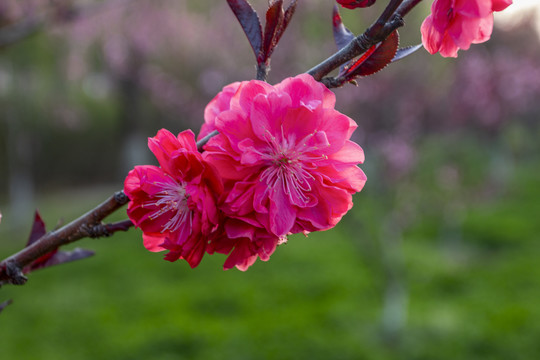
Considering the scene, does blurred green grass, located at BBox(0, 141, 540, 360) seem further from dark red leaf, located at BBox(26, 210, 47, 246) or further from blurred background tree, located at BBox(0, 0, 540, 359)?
dark red leaf, located at BBox(26, 210, 47, 246)

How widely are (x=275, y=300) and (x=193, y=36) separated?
6914 mm

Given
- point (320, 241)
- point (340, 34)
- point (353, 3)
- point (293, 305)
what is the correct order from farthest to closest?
point (320, 241)
point (293, 305)
point (340, 34)
point (353, 3)

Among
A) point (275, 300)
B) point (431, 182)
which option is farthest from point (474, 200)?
point (275, 300)

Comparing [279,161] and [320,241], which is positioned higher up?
[279,161]

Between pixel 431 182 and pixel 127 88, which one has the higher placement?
pixel 127 88

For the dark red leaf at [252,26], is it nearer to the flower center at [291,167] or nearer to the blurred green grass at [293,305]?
the flower center at [291,167]

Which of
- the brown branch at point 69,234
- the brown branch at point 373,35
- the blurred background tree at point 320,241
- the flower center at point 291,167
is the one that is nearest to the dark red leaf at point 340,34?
the brown branch at point 373,35

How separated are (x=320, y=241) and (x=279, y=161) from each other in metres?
7.56

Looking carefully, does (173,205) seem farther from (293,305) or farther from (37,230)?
(293,305)

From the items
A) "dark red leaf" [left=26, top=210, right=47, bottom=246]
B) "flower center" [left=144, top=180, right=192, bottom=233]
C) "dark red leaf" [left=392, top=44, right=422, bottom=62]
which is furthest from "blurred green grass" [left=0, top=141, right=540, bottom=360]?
"dark red leaf" [left=392, top=44, right=422, bottom=62]

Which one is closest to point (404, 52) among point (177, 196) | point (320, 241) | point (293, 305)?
point (177, 196)

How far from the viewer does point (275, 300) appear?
5461 mm

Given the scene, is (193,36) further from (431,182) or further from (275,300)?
(275,300)

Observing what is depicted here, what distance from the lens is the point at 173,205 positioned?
70 centimetres
